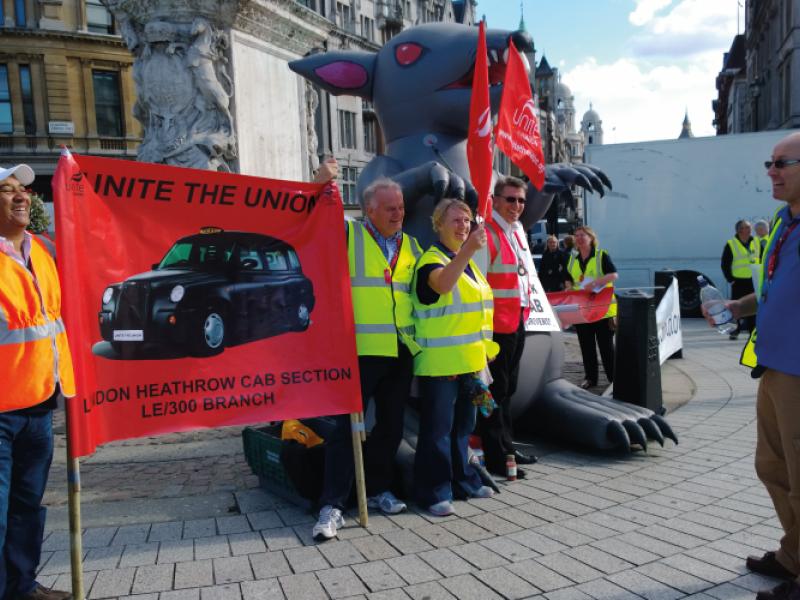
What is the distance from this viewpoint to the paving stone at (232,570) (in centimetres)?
315

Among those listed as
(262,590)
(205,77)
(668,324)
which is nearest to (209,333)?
(262,590)

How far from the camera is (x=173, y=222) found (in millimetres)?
3482

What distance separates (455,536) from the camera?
3598 mm

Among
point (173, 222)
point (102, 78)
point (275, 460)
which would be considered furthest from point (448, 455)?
point (102, 78)

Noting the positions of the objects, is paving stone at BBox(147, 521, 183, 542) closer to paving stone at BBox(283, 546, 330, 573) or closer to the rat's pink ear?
paving stone at BBox(283, 546, 330, 573)

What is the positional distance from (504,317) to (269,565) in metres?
2.16

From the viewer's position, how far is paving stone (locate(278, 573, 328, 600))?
117 inches

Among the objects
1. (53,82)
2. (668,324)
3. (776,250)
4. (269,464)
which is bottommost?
(269,464)

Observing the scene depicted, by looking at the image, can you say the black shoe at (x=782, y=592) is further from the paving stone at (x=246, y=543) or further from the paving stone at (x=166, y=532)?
the paving stone at (x=166, y=532)

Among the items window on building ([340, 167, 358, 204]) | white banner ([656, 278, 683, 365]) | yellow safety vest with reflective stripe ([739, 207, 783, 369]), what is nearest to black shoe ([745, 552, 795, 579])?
yellow safety vest with reflective stripe ([739, 207, 783, 369])

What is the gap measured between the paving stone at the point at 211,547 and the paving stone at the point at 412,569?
0.86m

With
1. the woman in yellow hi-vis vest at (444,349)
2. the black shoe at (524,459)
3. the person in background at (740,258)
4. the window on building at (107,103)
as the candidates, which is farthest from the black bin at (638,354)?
the window on building at (107,103)

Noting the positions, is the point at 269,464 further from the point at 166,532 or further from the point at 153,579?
the point at 153,579

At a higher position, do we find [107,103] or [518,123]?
[107,103]
